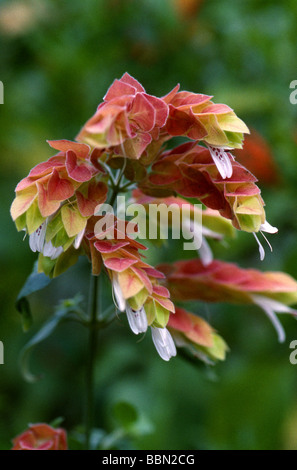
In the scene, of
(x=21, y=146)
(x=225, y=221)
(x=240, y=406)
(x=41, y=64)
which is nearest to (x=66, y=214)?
(x=225, y=221)

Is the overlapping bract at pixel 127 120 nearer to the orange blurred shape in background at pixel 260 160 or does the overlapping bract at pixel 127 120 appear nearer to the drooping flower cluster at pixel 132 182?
the drooping flower cluster at pixel 132 182

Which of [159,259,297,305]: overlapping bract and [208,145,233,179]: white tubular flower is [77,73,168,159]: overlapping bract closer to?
[208,145,233,179]: white tubular flower

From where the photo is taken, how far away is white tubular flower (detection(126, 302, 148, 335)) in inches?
25.7

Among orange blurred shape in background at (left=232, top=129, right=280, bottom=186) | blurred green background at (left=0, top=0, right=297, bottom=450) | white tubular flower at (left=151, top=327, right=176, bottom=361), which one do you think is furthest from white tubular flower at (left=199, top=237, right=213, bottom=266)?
orange blurred shape in background at (left=232, top=129, right=280, bottom=186)

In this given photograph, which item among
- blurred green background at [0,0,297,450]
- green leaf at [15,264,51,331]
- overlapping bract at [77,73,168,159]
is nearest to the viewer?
overlapping bract at [77,73,168,159]

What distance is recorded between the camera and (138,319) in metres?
0.66

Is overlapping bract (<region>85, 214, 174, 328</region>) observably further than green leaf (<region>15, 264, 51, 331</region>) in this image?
No

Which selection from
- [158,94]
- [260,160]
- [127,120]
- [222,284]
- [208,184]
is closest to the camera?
[127,120]

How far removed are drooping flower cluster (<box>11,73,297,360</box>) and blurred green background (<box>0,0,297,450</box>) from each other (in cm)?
67

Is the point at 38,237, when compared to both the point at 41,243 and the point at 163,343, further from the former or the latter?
the point at 163,343

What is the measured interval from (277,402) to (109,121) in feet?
3.60

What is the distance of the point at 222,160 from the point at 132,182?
142 millimetres

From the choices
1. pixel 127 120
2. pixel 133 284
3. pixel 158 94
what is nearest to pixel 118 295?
pixel 133 284

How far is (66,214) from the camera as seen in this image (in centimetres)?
68
